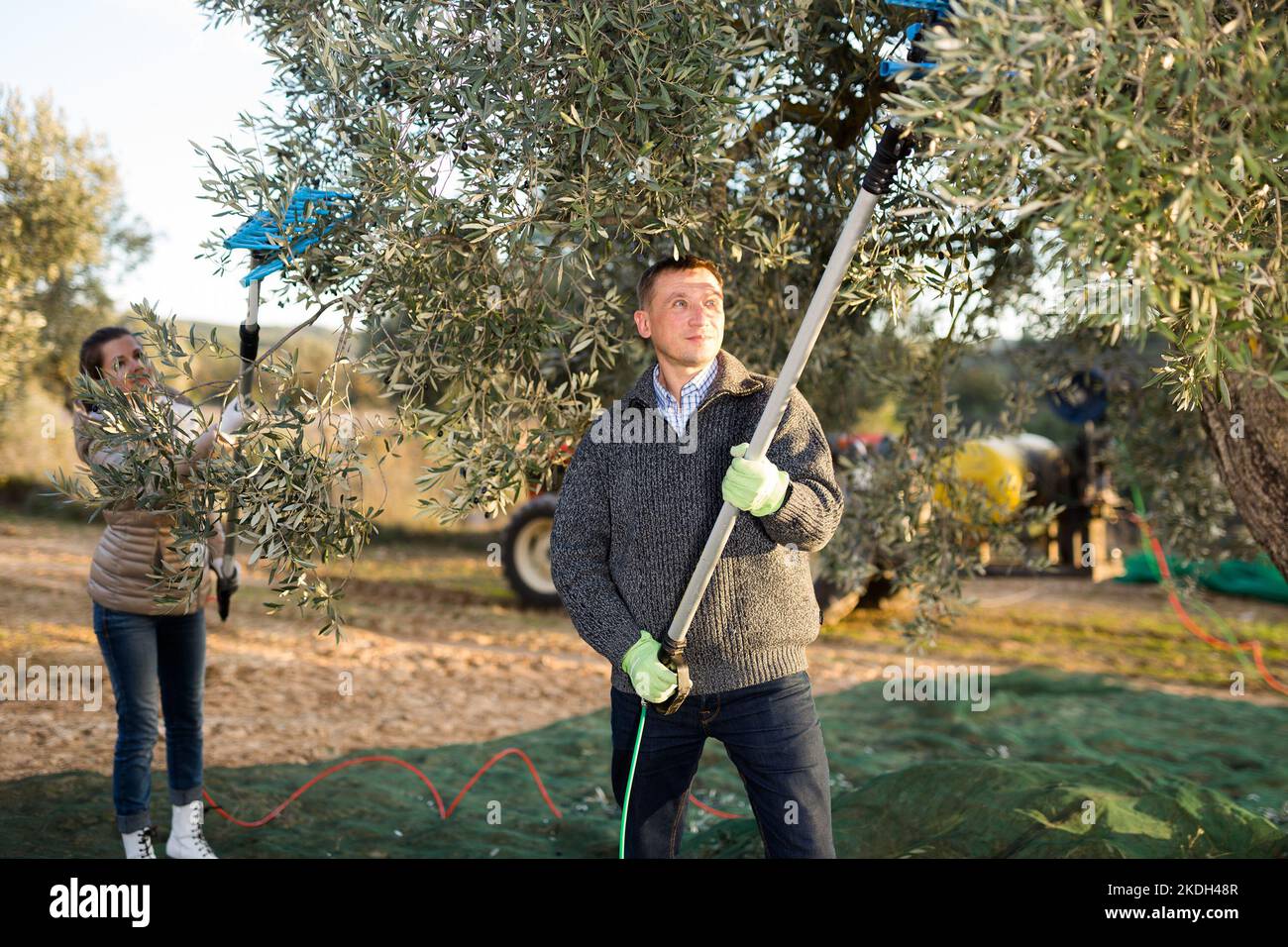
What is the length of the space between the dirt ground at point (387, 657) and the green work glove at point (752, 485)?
4.74 metres

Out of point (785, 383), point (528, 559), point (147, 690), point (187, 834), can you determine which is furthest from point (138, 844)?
point (528, 559)

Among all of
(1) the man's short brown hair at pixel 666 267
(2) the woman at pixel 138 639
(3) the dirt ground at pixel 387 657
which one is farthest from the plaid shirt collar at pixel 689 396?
(3) the dirt ground at pixel 387 657

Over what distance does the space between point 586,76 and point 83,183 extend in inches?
413

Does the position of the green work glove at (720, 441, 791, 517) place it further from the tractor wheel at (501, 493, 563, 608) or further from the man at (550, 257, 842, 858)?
the tractor wheel at (501, 493, 563, 608)

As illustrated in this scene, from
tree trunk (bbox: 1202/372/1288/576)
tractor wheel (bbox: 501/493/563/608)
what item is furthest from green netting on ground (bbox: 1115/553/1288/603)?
tree trunk (bbox: 1202/372/1288/576)

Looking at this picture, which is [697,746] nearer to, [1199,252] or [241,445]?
[241,445]

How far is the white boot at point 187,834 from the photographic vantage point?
493 centimetres

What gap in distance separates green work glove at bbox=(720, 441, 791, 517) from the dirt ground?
4.74 metres

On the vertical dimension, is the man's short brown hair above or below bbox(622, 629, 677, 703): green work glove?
above

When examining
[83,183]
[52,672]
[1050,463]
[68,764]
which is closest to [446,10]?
[68,764]

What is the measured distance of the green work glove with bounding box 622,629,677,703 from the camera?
3146 millimetres
